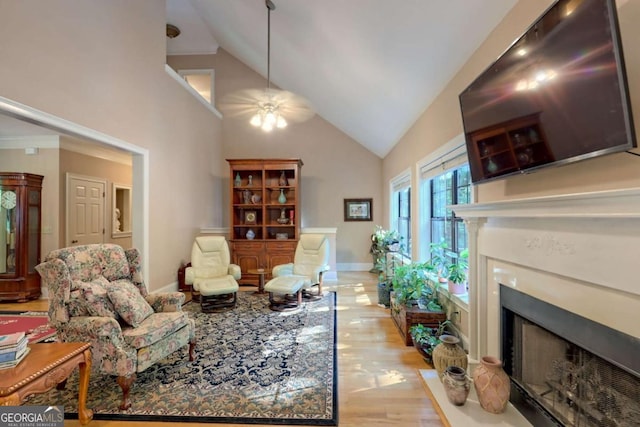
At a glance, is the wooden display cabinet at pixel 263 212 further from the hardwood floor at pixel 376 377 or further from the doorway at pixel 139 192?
the hardwood floor at pixel 376 377

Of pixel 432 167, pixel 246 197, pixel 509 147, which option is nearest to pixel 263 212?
pixel 246 197

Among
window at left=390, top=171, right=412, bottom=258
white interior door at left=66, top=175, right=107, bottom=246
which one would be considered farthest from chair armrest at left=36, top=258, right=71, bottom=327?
window at left=390, top=171, right=412, bottom=258

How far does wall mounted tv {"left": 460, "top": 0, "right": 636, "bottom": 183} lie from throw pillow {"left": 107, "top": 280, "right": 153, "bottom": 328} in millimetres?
2713

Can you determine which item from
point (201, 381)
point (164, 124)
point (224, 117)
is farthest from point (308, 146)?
point (201, 381)

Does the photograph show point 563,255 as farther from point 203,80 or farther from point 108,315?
point 203,80

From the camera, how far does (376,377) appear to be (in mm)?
2334

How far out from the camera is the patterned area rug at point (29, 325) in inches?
124

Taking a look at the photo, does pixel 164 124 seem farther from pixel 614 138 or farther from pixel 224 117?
pixel 614 138

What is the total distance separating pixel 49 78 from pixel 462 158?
3.69 m

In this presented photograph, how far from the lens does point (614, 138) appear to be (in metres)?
1.02

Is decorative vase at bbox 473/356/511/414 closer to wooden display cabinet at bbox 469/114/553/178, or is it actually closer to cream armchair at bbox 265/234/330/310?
wooden display cabinet at bbox 469/114/553/178

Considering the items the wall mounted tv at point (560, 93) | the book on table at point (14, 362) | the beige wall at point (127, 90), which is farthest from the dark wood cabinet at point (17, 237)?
the wall mounted tv at point (560, 93)

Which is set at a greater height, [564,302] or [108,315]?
[564,302]

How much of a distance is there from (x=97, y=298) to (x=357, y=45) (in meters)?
3.15
